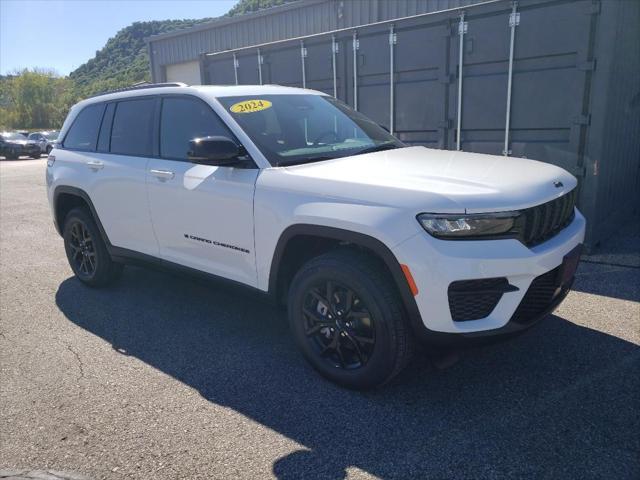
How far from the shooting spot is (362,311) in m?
2.98

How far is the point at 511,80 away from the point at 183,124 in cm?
348

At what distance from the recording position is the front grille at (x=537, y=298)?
2.79 metres

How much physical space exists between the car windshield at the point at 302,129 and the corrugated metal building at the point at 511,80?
2.01m

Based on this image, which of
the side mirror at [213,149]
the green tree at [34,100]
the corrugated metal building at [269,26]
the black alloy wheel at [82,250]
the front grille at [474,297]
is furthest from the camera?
the green tree at [34,100]

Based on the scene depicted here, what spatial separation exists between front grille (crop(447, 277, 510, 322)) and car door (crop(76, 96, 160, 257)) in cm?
250

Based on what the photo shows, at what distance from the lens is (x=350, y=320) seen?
3064 millimetres

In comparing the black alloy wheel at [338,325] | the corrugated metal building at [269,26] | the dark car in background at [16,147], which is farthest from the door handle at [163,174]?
the dark car in background at [16,147]

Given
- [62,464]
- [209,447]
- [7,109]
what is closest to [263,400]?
[209,447]

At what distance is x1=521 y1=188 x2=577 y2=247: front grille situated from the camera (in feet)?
9.13

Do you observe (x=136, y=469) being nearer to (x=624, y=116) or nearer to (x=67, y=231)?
(x=67, y=231)

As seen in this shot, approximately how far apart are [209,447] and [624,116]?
5.70 meters

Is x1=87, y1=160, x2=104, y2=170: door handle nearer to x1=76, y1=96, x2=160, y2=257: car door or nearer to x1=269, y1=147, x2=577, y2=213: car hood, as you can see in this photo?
x1=76, y1=96, x2=160, y2=257: car door

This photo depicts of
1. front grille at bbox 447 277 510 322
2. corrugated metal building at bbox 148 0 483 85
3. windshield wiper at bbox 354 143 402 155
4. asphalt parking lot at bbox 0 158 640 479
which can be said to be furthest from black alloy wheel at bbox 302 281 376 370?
corrugated metal building at bbox 148 0 483 85

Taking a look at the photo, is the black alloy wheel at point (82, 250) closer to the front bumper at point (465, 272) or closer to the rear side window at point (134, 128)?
the rear side window at point (134, 128)
